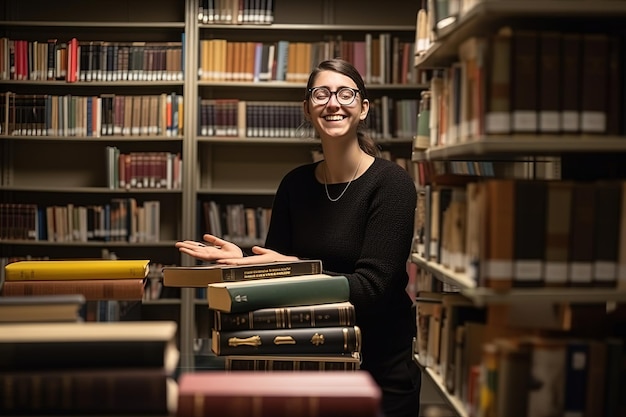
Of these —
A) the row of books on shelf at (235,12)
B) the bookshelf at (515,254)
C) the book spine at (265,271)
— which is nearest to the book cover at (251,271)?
the book spine at (265,271)

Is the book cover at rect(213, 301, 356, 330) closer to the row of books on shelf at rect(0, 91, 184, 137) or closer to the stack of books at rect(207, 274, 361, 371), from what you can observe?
the stack of books at rect(207, 274, 361, 371)

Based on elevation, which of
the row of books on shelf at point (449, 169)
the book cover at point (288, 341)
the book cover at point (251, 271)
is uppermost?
the row of books on shelf at point (449, 169)

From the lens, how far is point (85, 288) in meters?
2.28

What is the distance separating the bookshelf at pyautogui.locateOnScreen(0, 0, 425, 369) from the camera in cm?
507

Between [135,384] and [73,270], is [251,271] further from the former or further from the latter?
[135,384]

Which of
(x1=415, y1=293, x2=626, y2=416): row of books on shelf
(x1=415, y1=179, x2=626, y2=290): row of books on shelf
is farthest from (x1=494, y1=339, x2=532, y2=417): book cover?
(x1=415, y1=179, x2=626, y2=290): row of books on shelf

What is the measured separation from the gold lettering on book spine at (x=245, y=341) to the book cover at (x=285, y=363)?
0.10 feet

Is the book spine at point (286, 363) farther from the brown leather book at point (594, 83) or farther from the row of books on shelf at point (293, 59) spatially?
the row of books on shelf at point (293, 59)

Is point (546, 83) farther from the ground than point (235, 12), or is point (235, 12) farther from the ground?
point (235, 12)

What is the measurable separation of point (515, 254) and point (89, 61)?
4.05 m

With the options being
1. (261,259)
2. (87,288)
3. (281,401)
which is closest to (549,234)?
(281,401)

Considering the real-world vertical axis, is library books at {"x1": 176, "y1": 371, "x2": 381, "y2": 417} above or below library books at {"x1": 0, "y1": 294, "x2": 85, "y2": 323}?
below

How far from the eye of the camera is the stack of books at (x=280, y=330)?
1.98m

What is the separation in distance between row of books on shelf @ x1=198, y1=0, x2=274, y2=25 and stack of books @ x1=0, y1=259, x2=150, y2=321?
298 centimetres
